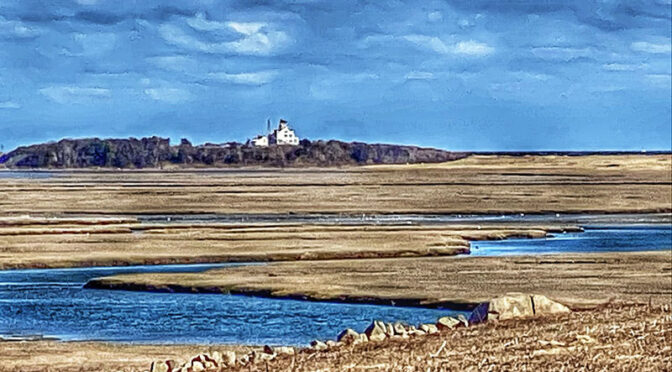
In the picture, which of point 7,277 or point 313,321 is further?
point 7,277

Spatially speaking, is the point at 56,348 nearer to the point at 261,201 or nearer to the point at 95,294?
the point at 95,294

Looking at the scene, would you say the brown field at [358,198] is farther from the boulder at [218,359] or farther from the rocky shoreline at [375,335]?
the boulder at [218,359]

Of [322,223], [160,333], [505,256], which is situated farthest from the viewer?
[322,223]

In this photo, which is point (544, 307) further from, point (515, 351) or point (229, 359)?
point (229, 359)

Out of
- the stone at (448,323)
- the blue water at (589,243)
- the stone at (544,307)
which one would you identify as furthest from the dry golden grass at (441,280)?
the stone at (448,323)

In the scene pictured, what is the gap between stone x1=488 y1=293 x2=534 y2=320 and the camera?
1933cm

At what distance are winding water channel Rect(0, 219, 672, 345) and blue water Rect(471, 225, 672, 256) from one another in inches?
609

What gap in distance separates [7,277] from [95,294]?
606 centimetres

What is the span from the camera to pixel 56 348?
2244 centimetres

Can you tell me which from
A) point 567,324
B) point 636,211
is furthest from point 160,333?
point 636,211

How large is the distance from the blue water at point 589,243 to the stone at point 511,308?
24.1m

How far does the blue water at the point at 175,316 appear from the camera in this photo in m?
24.7

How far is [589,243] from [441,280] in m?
17.0

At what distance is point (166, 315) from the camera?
27.8 meters
